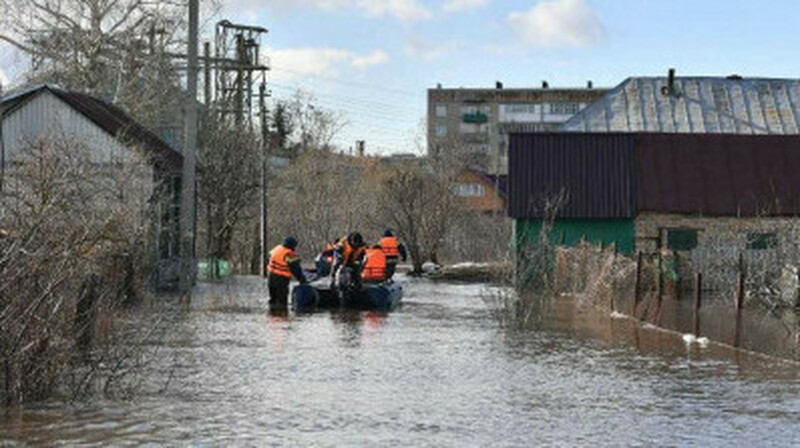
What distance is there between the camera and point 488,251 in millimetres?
75312

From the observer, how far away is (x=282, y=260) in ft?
106

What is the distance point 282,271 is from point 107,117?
35.2 feet

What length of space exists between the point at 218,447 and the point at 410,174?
183 feet

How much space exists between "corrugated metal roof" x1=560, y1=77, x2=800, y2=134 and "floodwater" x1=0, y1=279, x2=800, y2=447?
2850 centimetres

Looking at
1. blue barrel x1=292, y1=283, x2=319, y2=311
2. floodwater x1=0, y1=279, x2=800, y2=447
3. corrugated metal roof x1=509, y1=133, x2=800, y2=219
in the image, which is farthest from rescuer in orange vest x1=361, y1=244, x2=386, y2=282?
corrugated metal roof x1=509, y1=133, x2=800, y2=219

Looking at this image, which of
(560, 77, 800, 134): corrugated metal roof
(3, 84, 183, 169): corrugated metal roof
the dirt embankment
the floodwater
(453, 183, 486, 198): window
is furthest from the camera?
(453, 183, 486, 198): window

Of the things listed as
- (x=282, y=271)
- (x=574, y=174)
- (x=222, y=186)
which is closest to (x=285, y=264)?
(x=282, y=271)

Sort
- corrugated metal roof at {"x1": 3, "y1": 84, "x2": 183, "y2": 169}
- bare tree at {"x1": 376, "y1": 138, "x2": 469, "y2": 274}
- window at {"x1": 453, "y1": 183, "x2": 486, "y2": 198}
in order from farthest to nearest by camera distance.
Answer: window at {"x1": 453, "y1": 183, "x2": 486, "y2": 198} → bare tree at {"x1": 376, "y1": 138, "x2": 469, "y2": 274} → corrugated metal roof at {"x1": 3, "y1": 84, "x2": 183, "y2": 169}

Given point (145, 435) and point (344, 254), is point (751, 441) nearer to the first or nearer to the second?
point (145, 435)

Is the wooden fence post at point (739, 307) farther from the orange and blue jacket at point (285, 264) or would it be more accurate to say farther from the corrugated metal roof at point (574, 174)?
the corrugated metal roof at point (574, 174)

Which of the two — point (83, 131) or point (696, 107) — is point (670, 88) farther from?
point (83, 131)

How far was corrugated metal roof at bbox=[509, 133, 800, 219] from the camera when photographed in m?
46.8

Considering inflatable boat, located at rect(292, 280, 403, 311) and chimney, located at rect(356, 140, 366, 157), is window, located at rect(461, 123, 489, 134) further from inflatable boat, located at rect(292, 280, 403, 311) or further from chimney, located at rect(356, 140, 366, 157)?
inflatable boat, located at rect(292, 280, 403, 311)

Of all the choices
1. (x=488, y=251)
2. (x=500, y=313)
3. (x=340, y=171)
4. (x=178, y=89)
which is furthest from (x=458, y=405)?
(x=340, y=171)
